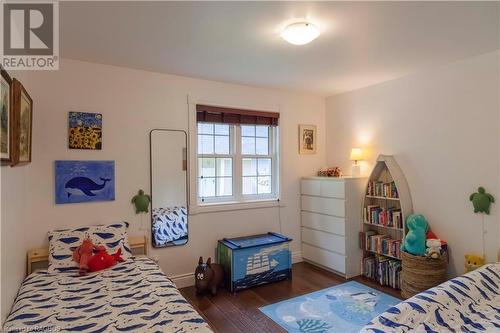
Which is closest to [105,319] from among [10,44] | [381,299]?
[10,44]

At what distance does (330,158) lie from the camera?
4340 mm

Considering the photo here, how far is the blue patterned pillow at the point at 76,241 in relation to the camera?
2.42 m

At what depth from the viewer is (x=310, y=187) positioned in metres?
3.99

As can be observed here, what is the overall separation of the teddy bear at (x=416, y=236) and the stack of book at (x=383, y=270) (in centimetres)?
33

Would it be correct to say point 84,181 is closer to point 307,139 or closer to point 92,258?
point 92,258

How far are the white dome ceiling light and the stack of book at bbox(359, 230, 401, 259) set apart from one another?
2.40m

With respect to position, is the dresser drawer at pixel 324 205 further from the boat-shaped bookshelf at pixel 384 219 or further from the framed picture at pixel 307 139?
the framed picture at pixel 307 139

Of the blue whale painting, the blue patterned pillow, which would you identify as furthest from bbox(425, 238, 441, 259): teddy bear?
the blue whale painting

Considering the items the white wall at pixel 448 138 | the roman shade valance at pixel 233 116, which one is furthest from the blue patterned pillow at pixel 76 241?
the white wall at pixel 448 138

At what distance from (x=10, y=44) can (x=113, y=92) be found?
0.98 meters

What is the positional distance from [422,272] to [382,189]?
0.99 meters

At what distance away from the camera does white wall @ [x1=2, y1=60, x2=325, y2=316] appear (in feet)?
8.46

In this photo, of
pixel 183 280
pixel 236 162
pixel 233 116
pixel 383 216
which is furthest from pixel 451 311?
pixel 233 116

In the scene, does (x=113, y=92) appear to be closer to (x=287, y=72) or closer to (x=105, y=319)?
(x=287, y=72)
